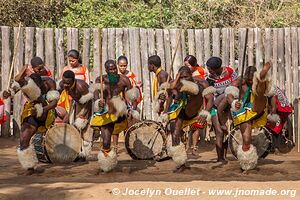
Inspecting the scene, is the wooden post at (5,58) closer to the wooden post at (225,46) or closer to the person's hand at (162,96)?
the wooden post at (225,46)

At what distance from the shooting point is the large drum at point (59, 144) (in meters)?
12.0

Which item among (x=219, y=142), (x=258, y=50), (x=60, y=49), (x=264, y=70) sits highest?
(x=60, y=49)

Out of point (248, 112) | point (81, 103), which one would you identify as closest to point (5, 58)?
point (81, 103)

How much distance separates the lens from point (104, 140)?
11.2 metres

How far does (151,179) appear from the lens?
10.5 m

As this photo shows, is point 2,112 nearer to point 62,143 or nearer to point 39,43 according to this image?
point 39,43

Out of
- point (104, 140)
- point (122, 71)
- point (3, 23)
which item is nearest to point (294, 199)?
point (104, 140)

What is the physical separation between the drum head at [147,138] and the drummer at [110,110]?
2.93ft

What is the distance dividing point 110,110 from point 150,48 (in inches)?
174

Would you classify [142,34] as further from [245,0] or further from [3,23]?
[245,0]

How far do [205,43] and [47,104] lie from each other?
493cm

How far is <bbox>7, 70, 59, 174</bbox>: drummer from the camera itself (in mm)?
11078

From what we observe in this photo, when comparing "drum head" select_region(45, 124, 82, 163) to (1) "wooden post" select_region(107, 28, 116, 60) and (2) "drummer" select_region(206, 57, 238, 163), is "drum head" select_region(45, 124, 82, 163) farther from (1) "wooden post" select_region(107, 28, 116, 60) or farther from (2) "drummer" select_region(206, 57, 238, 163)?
(1) "wooden post" select_region(107, 28, 116, 60)

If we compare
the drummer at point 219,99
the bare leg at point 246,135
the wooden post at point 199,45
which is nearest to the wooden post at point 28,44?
the wooden post at point 199,45
